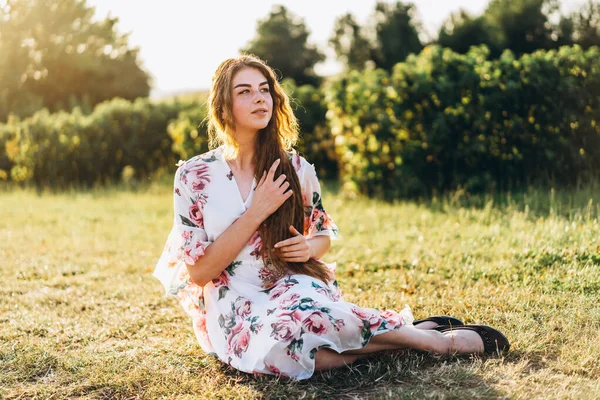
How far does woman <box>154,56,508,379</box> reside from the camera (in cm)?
336

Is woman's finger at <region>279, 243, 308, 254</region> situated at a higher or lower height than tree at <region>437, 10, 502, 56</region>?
lower

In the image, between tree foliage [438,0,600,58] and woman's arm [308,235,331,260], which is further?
tree foliage [438,0,600,58]

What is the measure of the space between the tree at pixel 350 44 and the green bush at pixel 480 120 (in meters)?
24.4

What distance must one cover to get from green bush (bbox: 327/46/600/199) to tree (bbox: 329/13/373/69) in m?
24.4

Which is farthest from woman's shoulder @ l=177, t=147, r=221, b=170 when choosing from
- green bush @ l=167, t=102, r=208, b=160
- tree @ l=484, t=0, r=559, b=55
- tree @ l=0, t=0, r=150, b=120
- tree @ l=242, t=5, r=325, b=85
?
tree @ l=242, t=5, r=325, b=85

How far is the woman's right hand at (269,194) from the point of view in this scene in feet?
11.9

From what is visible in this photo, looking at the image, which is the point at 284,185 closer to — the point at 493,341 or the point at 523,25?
the point at 493,341

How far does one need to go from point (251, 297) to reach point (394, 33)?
29400 millimetres

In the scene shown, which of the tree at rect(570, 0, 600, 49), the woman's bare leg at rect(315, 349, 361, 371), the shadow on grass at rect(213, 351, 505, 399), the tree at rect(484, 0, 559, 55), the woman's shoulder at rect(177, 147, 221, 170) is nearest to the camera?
the shadow on grass at rect(213, 351, 505, 399)

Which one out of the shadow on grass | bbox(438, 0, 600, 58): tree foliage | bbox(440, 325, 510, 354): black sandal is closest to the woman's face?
the shadow on grass

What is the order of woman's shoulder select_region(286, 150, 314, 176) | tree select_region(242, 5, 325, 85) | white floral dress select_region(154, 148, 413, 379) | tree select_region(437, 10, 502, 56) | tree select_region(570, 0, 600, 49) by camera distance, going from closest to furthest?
1. white floral dress select_region(154, 148, 413, 379)
2. woman's shoulder select_region(286, 150, 314, 176)
3. tree select_region(570, 0, 600, 49)
4. tree select_region(437, 10, 502, 56)
5. tree select_region(242, 5, 325, 85)

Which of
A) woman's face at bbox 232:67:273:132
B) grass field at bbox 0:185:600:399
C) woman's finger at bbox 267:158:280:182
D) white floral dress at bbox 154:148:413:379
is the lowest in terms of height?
grass field at bbox 0:185:600:399

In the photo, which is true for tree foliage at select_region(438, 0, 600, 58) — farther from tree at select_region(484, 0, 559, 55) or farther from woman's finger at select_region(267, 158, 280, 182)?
woman's finger at select_region(267, 158, 280, 182)

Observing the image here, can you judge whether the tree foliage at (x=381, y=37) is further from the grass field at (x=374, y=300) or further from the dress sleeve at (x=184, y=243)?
the dress sleeve at (x=184, y=243)
